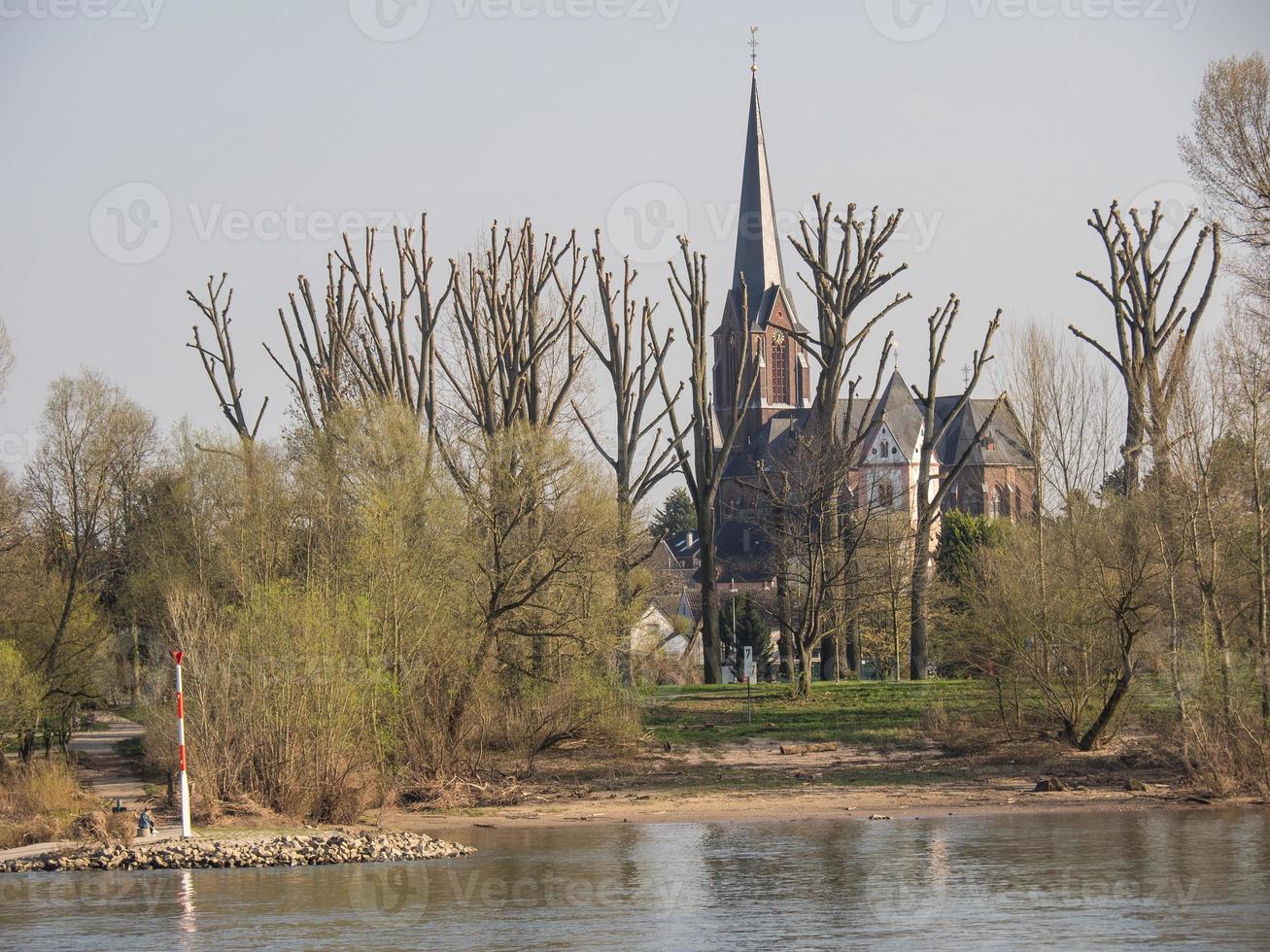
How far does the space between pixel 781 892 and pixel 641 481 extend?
87.5 feet

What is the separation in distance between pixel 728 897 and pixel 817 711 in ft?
66.9

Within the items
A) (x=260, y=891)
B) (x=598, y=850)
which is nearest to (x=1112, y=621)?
(x=598, y=850)

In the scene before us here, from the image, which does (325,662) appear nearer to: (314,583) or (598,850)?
(314,583)

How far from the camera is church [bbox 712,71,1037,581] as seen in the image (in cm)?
10309

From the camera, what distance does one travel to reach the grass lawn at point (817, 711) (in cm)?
4003

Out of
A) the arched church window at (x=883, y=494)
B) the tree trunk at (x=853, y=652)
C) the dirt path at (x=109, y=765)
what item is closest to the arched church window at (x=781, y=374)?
the tree trunk at (x=853, y=652)

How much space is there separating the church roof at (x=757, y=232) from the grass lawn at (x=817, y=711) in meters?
43.8

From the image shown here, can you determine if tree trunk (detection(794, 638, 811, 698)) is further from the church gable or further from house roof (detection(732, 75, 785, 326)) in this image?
the church gable

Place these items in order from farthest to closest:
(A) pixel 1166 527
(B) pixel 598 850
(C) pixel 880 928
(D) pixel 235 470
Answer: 1. (D) pixel 235 470
2. (A) pixel 1166 527
3. (B) pixel 598 850
4. (C) pixel 880 928

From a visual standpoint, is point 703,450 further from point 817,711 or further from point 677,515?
point 677,515

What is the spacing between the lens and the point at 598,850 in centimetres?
2758

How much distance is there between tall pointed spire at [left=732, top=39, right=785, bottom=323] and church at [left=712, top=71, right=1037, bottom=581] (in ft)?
0.22

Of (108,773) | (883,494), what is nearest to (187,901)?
(108,773)

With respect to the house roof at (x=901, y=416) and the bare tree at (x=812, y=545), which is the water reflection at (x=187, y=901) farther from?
the house roof at (x=901, y=416)
